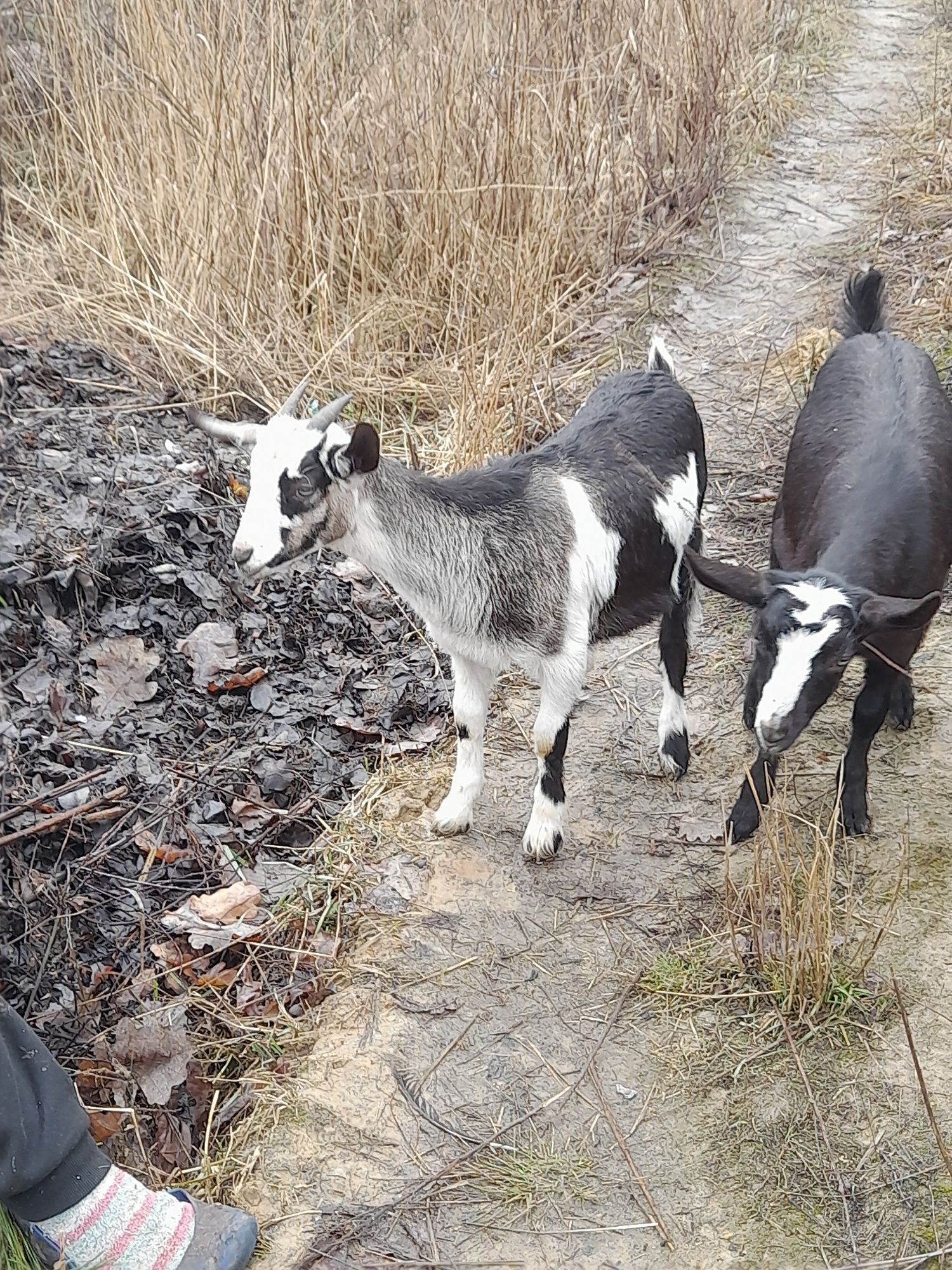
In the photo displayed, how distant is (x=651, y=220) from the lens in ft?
22.1

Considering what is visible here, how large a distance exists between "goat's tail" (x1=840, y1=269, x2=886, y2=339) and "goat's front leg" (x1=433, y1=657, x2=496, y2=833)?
6.13 feet

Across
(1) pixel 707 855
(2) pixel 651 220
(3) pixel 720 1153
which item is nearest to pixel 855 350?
(1) pixel 707 855

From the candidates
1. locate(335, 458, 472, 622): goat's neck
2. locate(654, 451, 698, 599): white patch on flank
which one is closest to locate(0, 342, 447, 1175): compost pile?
locate(335, 458, 472, 622): goat's neck

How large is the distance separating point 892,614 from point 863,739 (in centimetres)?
64

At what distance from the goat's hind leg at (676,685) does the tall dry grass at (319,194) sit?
1382 millimetres

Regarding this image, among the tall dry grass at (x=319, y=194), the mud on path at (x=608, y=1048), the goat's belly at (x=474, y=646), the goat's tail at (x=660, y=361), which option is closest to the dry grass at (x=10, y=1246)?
the mud on path at (x=608, y=1048)

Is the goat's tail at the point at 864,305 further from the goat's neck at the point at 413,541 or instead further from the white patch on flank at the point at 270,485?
the white patch on flank at the point at 270,485

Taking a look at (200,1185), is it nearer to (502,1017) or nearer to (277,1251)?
(277,1251)

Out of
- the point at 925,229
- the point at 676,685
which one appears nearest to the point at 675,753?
the point at 676,685

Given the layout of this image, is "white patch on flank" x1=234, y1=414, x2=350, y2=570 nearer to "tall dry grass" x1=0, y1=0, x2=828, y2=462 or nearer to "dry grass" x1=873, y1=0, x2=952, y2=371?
"tall dry grass" x1=0, y1=0, x2=828, y2=462

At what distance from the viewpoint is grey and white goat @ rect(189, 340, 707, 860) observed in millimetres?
2934

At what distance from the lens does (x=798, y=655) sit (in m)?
2.91

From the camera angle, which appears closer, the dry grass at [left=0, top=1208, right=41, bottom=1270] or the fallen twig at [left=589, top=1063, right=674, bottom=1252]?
the dry grass at [left=0, top=1208, right=41, bottom=1270]

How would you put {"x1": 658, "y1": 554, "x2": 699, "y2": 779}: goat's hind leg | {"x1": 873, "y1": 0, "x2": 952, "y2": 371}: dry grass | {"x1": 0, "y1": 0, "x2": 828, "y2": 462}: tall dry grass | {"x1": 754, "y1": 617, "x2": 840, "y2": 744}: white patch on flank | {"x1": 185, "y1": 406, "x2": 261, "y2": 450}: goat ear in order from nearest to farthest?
{"x1": 754, "y1": 617, "x2": 840, "y2": 744}: white patch on flank, {"x1": 185, "y1": 406, "x2": 261, "y2": 450}: goat ear, {"x1": 658, "y1": 554, "x2": 699, "y2": 779}: goat's hind leg, {"x1": 0, "y1": 0, "x2": 828, "y2": 462}: tall dry grass, {"x1": 873, "y1": 0, "x2": 952, "y2": 371}: dry grass
